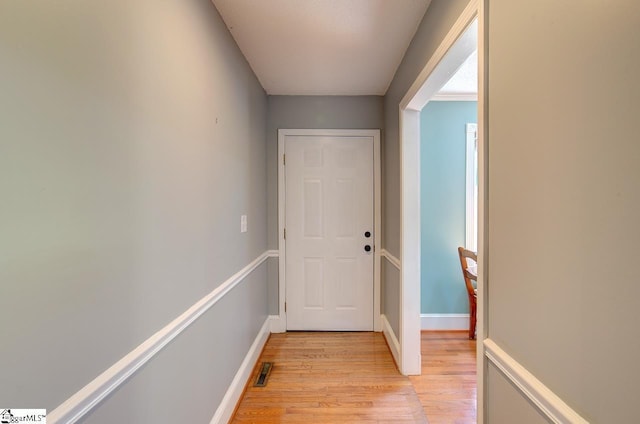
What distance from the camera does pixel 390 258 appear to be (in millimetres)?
2570

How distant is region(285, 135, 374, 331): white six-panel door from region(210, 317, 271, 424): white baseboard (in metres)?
0.54

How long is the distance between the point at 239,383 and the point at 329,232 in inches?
60.1

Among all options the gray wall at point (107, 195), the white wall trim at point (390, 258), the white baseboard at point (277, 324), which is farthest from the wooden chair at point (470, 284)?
the gray wall at point (107, 195)

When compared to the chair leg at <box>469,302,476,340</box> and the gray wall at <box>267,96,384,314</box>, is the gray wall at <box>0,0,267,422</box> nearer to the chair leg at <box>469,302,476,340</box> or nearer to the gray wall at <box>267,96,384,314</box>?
the gray wall at <box>267,96,384,314</box>

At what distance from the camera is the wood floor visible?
177cm

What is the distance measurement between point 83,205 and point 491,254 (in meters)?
1.25

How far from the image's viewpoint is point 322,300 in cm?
292

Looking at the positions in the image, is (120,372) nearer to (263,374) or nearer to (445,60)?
(263,374)

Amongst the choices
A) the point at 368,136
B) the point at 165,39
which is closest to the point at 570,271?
the point at 165,39

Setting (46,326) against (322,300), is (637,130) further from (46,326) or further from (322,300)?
(322,300)

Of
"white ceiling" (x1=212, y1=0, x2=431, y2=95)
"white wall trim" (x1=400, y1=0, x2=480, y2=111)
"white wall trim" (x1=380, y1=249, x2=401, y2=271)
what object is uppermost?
"white ceiling" (x1=212, y1=0, x2=431, y2=95)

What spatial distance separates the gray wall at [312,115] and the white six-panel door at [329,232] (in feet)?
0.44

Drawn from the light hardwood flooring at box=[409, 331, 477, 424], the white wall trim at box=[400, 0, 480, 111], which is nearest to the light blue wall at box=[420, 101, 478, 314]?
the light hardwood flooring at box=[409, 331, 477, 424]

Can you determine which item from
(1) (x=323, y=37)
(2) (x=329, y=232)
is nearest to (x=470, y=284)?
(2) (x=329, y=232)
